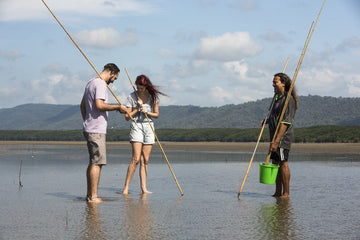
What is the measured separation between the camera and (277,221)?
5.61 m

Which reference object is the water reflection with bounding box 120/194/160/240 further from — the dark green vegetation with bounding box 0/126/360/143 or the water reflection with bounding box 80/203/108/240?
the dark green vegetation with bounding box 0/126/360/143

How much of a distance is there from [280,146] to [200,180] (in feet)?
9.52

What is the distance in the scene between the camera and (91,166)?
7.12 m

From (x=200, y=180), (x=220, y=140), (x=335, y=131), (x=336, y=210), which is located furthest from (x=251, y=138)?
(x=336, y=210)

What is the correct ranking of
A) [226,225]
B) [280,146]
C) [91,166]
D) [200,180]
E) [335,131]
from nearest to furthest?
[226,225] → [91,166] → [280,146] → [200,180] → [335,131]

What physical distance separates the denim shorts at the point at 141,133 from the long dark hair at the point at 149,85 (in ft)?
1.38

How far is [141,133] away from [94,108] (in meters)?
1.17

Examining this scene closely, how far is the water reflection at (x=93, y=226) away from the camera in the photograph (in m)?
4.80

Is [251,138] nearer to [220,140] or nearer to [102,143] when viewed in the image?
[220,140]

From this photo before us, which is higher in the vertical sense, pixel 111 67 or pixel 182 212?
pixel 111 67

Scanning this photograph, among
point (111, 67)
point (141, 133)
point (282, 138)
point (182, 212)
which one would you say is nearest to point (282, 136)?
point (282, 138)

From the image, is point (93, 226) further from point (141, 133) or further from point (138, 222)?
point (141, 133)

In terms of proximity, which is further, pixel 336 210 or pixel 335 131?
pixel 335 131

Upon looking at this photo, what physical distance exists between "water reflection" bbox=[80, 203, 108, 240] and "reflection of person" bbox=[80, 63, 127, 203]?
600 mm
